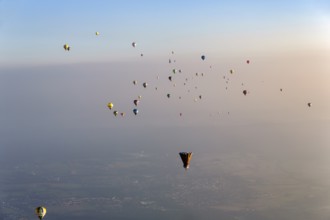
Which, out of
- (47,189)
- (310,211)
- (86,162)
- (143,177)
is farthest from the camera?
(86,162)

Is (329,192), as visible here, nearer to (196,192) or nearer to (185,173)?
(196,192)

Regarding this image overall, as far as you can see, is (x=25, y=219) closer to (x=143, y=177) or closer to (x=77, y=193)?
(x=77, y=193)

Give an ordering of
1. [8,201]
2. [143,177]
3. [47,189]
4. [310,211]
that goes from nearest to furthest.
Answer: [310,211], [8,201], [47,189], [143,177]

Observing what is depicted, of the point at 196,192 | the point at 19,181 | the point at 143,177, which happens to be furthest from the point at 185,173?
the point at 19,181

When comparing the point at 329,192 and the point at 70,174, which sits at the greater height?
the point at 70,174

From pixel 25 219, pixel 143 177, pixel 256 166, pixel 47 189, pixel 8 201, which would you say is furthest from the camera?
pixel 256 166

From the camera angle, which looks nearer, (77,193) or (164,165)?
(77,193)

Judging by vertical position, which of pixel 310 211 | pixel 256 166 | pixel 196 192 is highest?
pixel 256 166

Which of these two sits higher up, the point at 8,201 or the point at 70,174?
the point at 70,174

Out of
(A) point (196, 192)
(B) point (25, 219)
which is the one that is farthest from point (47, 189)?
(A) point (196, 192)
